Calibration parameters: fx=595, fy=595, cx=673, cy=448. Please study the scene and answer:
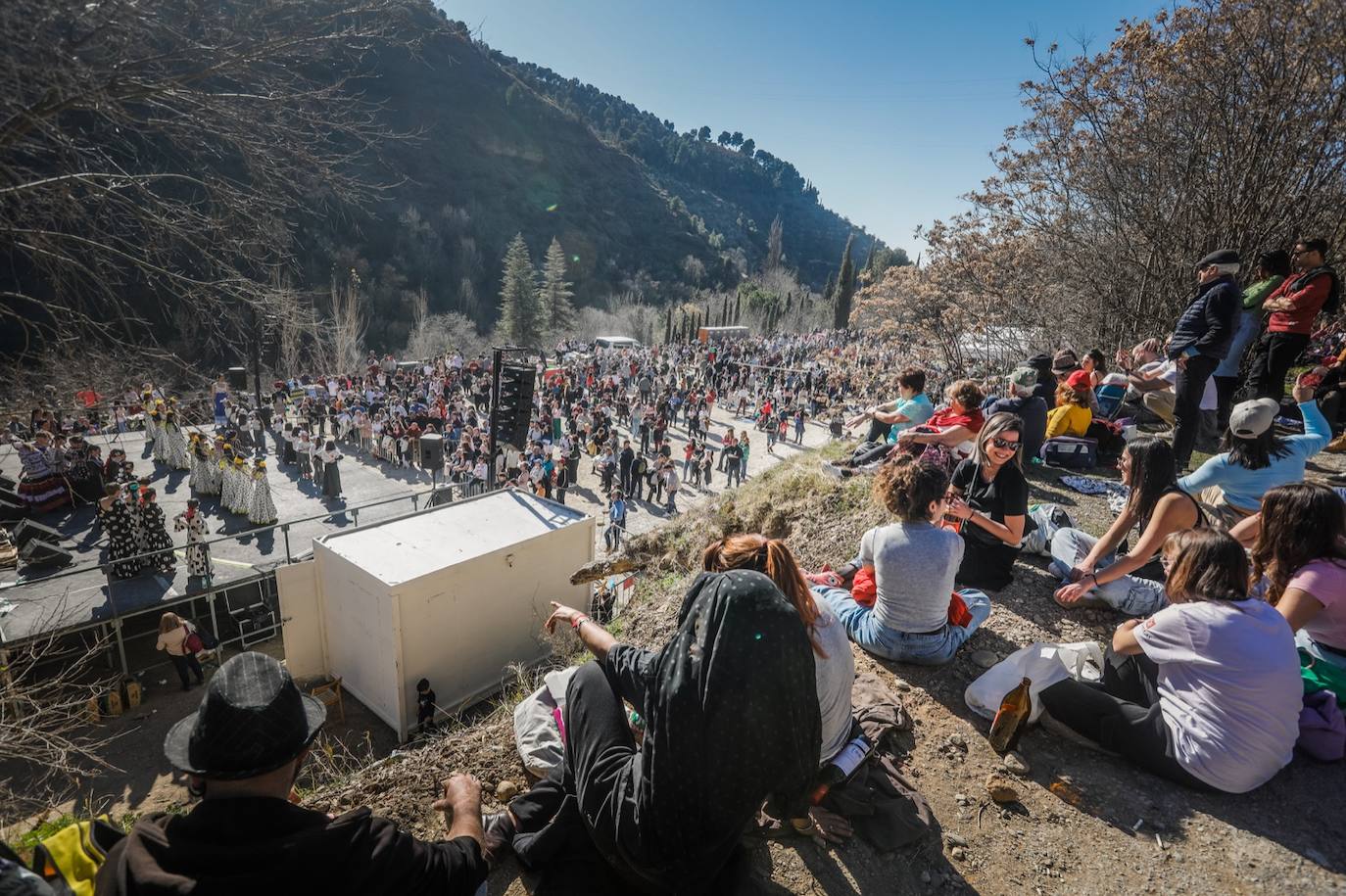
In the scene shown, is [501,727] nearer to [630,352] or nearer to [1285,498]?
[1285,498]

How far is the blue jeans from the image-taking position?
3.53 m

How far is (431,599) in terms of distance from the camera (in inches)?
246

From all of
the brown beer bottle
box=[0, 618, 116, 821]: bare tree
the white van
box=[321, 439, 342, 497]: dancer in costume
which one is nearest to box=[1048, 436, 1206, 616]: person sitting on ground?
the brown beer bottle

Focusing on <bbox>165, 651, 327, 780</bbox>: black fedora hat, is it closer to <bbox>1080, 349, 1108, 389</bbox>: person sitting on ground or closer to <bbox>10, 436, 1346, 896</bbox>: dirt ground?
<bbox>10, 436, 1346, 896</bbox>: dirt ground

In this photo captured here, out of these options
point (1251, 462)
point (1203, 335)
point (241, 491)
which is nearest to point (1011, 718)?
point (1251, 462)

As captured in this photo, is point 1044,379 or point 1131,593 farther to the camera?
point 1044,379

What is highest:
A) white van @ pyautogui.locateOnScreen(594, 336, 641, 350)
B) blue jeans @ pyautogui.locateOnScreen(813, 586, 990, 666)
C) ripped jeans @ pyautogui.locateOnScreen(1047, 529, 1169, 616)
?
ripped jeans @ pyautogui.locateOnScreen(1047, 529, 1169, 616)

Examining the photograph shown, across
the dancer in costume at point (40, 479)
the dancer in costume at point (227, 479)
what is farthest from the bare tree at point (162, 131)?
the dancer in costume at point (40, 479)

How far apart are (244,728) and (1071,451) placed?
8235 mm

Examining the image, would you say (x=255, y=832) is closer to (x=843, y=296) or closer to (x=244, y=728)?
(x=244, y=728)

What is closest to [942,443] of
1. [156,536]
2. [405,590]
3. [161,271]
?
[405,590]

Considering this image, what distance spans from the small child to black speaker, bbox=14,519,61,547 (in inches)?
379

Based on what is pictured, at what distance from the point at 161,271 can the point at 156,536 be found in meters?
6.95

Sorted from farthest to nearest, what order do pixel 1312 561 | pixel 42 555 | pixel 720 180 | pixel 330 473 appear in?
pixel 720 180 < pixel 330 473 < pixel 42 555 < pixel 1312 561
